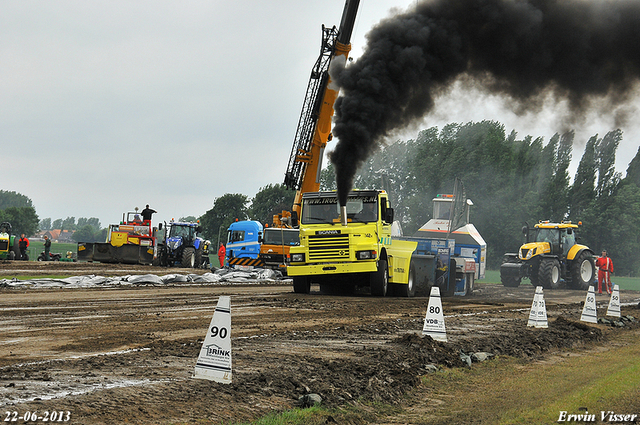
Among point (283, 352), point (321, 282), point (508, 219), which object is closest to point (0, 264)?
point (321, 282)

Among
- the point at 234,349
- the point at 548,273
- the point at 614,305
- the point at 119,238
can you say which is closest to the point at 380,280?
the point at 614,305

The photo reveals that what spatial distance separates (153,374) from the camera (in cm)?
702

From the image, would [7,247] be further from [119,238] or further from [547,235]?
[547,235]

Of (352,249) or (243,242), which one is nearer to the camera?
(352,249)

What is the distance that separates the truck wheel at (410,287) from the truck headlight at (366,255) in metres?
2.39

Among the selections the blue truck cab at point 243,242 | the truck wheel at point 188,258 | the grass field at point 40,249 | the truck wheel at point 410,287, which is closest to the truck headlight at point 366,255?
the truck wheel at point 410,287

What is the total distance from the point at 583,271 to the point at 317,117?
16962mm

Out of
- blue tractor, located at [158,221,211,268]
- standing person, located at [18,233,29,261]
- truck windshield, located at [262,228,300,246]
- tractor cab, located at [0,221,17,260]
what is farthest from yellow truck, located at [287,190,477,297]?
tractor cab, located at [0,221,17,260]

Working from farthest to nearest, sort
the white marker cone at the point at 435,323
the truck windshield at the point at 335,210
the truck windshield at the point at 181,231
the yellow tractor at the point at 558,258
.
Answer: the truck windshield at the point at 181,231 < the yellow tractor at the point at 558,258 < the truck windshield at the point at 335,210 < the white marker cone at the point at 435,323

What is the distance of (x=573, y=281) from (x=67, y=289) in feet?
76.9

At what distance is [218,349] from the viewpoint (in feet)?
21.6

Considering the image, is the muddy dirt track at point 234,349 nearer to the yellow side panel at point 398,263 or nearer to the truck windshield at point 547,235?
the yellow side panel at point 398,263

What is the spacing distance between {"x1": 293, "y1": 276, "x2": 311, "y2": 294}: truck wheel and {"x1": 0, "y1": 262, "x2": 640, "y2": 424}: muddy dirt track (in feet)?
6.46

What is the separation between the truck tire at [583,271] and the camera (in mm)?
32031
